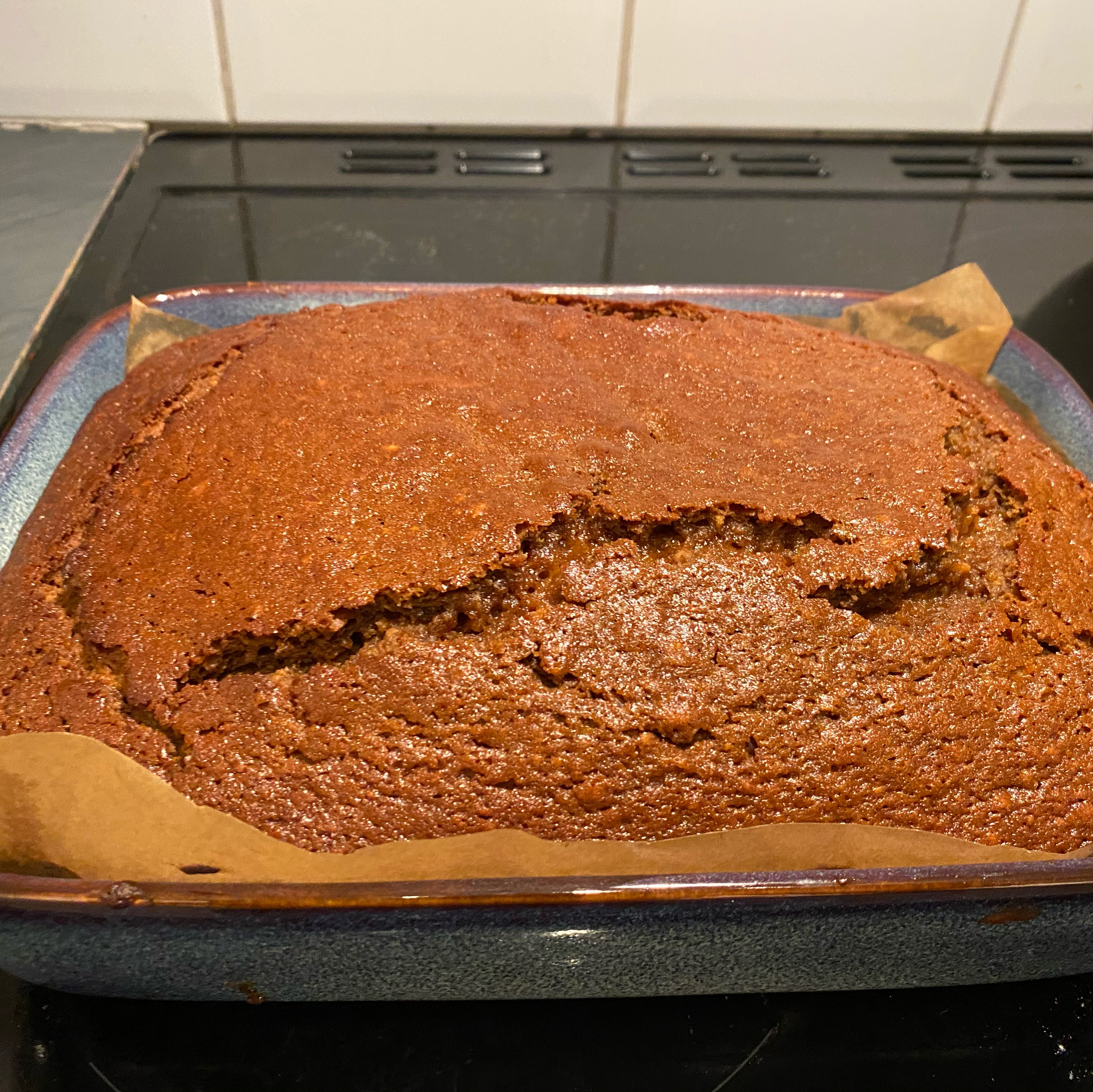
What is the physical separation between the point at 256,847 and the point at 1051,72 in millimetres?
2505

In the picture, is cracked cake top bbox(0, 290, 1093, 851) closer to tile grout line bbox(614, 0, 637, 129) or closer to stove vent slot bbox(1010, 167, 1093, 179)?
tile grout line bbox(614, 0, 637, 129)

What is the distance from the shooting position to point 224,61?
6.95 ft

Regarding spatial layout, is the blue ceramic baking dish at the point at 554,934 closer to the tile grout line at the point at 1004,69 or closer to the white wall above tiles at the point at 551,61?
the white wall above tiles at the point at 551,61

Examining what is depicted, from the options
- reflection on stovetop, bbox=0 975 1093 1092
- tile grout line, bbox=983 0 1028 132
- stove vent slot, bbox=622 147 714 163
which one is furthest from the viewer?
stove vent slot, bbox=622 147 714 163

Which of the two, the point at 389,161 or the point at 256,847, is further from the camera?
the point at 389,161

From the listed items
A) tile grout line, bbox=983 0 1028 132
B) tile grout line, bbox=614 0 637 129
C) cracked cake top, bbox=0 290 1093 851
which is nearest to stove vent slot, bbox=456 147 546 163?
tile grout line, bbox=614 0 637 129

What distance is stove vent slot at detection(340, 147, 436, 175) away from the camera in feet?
7.21

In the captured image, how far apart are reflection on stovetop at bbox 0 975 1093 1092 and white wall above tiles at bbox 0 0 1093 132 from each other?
1.95m

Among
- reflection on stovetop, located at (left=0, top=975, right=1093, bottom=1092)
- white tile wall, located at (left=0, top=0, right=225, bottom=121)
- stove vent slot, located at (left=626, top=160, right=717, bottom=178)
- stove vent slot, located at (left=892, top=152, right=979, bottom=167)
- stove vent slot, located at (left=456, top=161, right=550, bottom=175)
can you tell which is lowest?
reflection on stovetop, located at (left=0, top=975, right=1093, bottom=1092)

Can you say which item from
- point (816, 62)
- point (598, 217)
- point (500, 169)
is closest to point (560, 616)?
point (598, 217)

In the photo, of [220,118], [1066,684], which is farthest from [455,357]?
[220,118]

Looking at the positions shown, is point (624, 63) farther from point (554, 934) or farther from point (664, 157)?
point (554, 934)

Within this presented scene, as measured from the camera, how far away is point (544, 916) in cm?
76

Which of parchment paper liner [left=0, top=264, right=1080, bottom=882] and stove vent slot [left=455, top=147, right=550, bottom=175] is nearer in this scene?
parchment paper liner [left=0, top=264, right=1080, bottom=882]
